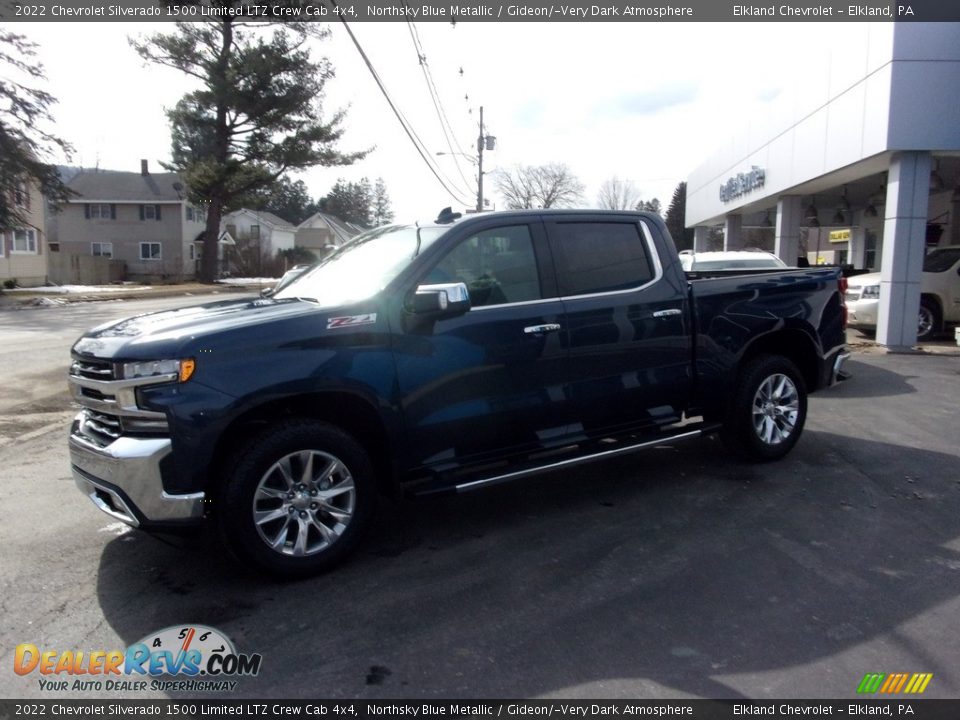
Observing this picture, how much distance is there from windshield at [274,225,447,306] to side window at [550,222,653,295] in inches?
35.9

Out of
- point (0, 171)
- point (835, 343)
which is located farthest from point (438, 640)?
point (0, 171)

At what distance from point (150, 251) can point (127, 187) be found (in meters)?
4.79

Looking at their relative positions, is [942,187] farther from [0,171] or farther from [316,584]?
[0,171]

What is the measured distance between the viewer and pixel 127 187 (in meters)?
55.1

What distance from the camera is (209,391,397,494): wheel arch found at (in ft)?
13.7

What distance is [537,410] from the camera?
16.5 ft

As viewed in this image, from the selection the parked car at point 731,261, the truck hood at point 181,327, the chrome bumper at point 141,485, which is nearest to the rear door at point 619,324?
the truck hood at point 181,327

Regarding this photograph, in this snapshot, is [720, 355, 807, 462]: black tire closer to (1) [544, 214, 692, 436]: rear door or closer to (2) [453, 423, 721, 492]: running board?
(2) [453, 423, 721, 492]: running board

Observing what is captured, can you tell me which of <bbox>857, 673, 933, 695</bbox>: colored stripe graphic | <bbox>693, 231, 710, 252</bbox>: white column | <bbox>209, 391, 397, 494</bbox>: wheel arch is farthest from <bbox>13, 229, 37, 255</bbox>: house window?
<bbox>857, 673, 933, 695</bbox>: colored stripe graphic

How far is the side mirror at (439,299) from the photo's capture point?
4.42 meters

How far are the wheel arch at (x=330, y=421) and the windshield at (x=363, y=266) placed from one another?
0.61m

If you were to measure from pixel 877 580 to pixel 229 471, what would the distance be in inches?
141

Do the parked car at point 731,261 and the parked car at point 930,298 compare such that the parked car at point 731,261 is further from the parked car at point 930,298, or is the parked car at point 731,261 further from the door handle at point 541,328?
the door handle at point 541,328

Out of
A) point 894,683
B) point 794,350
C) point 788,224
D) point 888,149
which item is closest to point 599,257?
point 794,350
